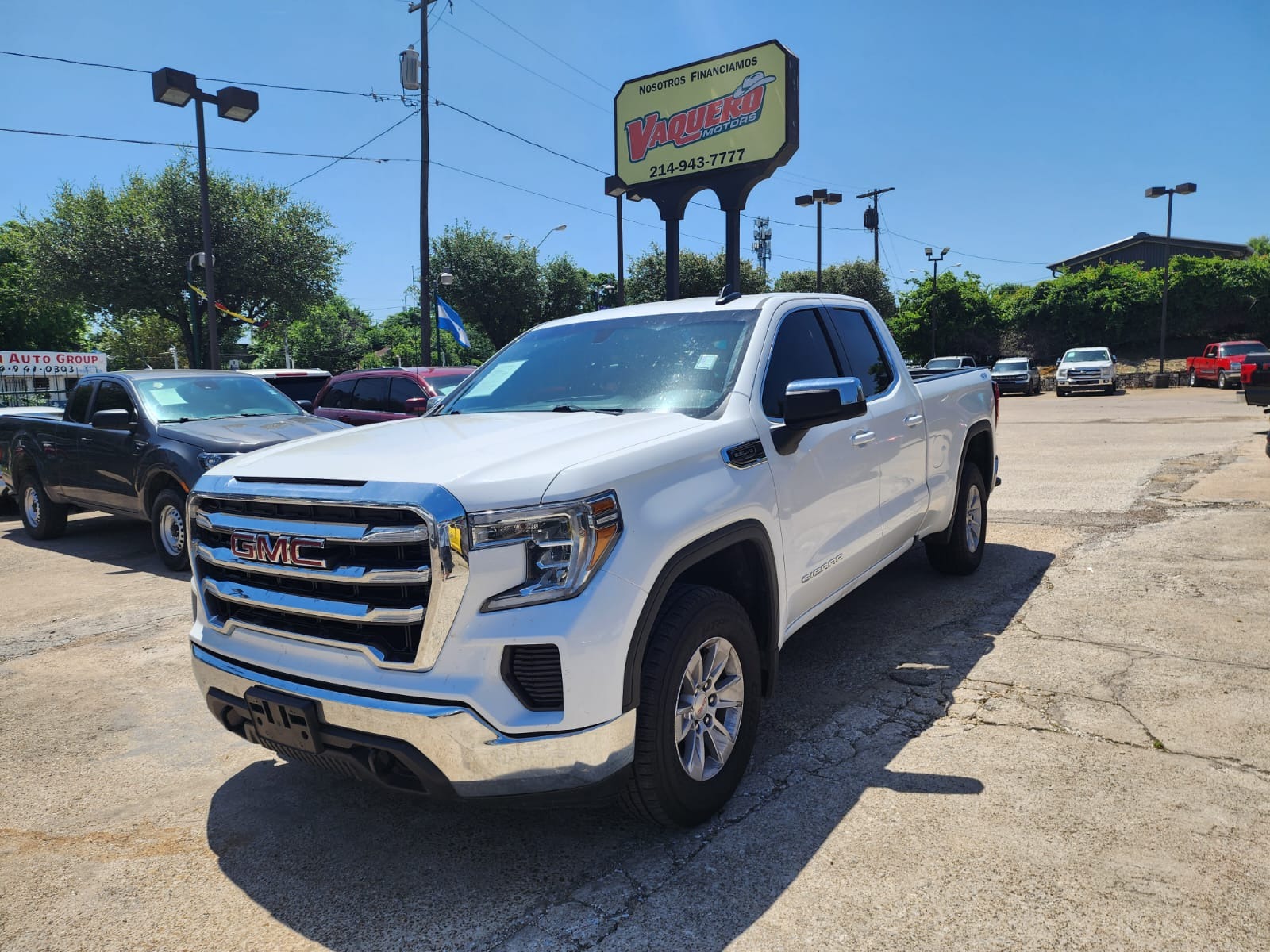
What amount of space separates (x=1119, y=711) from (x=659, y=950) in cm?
253

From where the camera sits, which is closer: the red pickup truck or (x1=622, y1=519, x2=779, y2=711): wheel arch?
(x1=622, y1=519, x2=779, y2=711): wheel arch

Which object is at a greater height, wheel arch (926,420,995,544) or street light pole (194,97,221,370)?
street light pole (194,97,221,370)

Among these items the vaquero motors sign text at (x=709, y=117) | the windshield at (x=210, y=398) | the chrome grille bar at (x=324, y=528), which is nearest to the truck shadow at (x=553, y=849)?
the chrome grille bar at (x=324, y=528)

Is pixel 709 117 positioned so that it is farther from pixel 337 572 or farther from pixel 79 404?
pixel 337 572

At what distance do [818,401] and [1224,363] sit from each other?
34426 millimetres

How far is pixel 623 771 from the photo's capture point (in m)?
2.49

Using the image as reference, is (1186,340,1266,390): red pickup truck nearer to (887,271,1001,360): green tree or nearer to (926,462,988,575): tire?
(887,271,1001,360): green tree

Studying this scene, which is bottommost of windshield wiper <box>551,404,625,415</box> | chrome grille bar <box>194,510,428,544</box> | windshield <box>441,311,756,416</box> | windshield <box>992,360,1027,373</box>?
chrome grille bar <box>194,510,428,544</box>

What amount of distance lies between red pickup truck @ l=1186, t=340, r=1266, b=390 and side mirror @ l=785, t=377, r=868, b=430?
32.8m

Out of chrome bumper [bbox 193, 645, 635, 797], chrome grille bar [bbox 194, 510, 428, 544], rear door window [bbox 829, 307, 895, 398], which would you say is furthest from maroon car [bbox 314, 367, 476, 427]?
chrome bumper [bbox 193, 645, 635, 797]

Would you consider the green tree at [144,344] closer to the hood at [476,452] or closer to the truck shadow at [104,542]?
the truck shadow at [104,542]

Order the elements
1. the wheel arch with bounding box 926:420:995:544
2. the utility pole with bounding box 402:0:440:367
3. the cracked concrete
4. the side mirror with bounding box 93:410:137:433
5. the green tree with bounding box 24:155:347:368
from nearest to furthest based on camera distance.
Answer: the cracked concrete → the wheel arch with bounding box 926:420:995:544 → the side mirror with bounding box 93:410:137:433 → the utility pole with bounding box 402:0:440:367 → the green tree with bounding box 24:155:347:368

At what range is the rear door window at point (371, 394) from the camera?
12.3m

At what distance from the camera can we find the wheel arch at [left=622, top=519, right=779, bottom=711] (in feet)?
9.32
